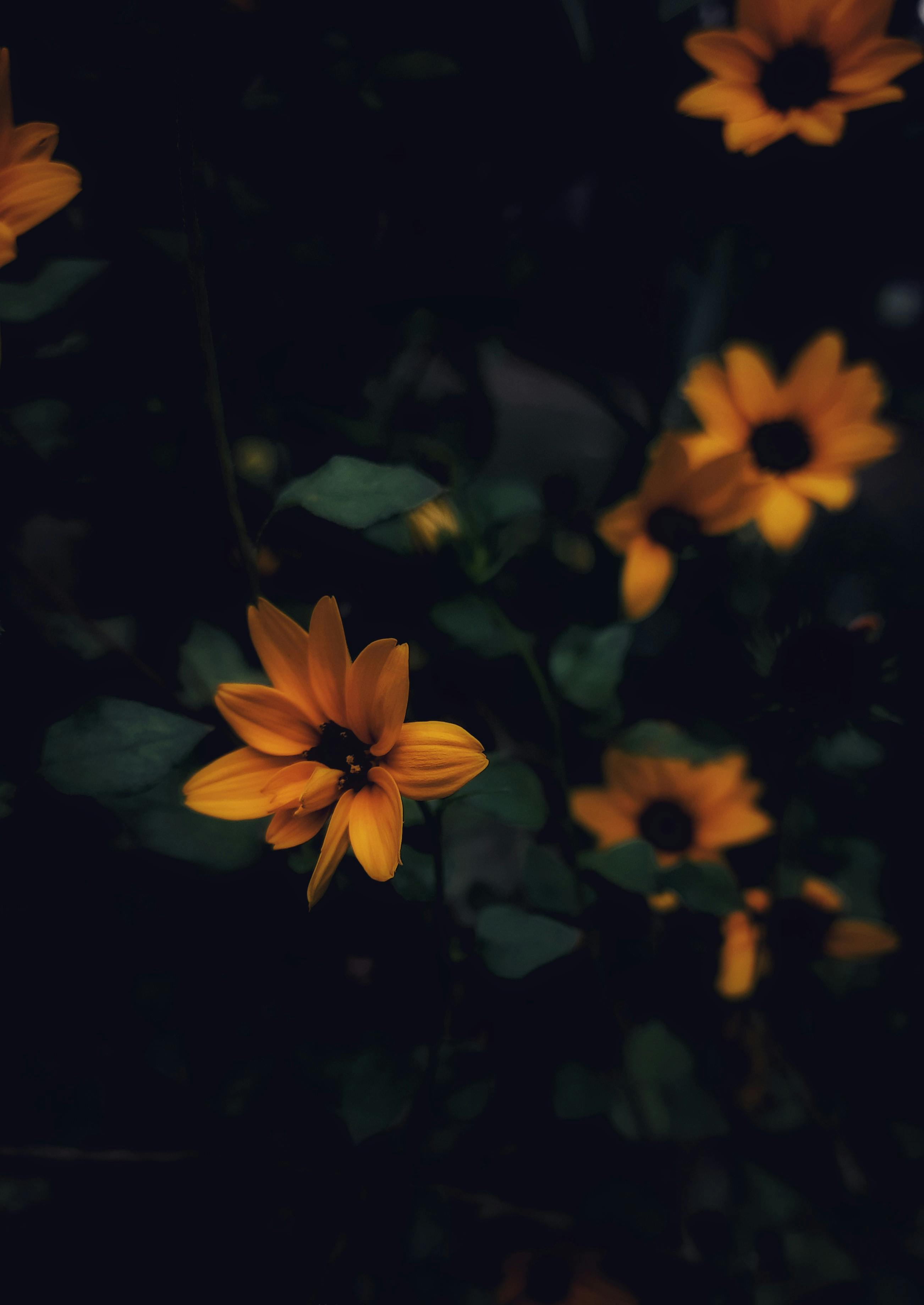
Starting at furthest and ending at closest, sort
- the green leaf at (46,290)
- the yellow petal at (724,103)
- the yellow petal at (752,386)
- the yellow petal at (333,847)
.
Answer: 1. the yellow petal at (752,386)
2. the yellow petal at (724,103)
3. the green leaf at (46,290)
4. the yellow petal at (333,847)

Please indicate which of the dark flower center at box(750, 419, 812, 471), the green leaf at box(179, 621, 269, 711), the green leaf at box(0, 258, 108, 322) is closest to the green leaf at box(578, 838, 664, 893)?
the green leaf at box(179, 621, 269, 711)

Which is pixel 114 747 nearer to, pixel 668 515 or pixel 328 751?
pixel 328 751

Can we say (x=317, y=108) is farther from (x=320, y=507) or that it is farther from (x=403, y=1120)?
(x=403, y=1120)

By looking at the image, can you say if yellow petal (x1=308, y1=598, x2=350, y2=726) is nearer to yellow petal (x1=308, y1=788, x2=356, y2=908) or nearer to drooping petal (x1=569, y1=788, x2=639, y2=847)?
yellow petal (x1=308, y1=788, x2=356, y2=908)

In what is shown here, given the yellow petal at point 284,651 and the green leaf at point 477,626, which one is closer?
the yellow petal at point 284,651

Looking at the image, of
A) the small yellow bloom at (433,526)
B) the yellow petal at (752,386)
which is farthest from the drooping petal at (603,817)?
the yellow petal at (752,386)

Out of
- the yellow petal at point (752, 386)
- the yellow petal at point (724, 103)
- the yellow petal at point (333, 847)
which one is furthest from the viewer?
the yellow petal at point (752, 386)

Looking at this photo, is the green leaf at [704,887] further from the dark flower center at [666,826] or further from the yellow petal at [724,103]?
the yellow petal at [724,103]
